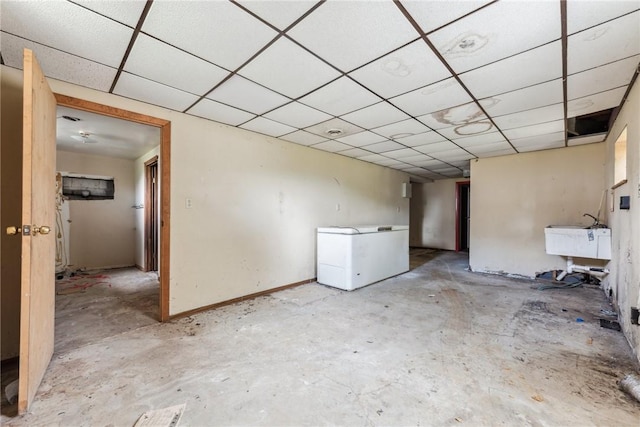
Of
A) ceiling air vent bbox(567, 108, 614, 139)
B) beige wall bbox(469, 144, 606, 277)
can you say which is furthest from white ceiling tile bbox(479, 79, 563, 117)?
beige wall bbox(469, 144, 606, 277)

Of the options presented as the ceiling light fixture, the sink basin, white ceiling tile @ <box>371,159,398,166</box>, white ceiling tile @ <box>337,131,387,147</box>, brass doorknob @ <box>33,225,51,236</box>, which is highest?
the ceiling light fixture

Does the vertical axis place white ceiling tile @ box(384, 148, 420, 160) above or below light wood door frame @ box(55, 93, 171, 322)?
above

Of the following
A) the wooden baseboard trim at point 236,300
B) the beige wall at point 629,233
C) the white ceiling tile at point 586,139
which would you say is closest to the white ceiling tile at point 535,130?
the beige wall at point 629,233

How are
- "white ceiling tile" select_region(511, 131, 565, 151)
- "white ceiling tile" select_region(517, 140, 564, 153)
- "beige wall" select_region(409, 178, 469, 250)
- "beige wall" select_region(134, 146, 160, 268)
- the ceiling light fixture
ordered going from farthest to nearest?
1. "beige wall" select_region(409, 178, 469, 250)
2. "beige wall" select_region(134, 146, 160, 268)
3. "white ceiling tile" select_region(517, 140, 564, 153)
4. the ceiling light fixture
5. "white ceiling tile" select_region(511, 131, 565, 151)

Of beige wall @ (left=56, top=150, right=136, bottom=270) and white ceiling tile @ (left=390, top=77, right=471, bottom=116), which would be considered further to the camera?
beige wall @ (left=56, top=150, right=136, bottom=270)

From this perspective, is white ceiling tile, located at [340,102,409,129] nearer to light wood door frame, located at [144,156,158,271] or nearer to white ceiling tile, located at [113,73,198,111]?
white ceiling tile, located at [113,73,198,111]

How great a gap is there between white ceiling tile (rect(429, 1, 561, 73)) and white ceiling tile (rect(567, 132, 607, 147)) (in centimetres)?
321

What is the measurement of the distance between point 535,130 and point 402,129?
5.88 ft

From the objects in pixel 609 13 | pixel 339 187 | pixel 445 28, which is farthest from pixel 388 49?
pixel 339 187

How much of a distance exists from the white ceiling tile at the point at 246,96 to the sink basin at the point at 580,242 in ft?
14.1

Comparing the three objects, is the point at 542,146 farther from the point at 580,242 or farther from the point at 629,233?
the point at 629,233

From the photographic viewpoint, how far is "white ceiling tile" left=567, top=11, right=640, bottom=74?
5.42 feet

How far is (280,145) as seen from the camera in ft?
13.7

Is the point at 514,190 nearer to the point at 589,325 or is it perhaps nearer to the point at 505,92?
the point at 589,325
